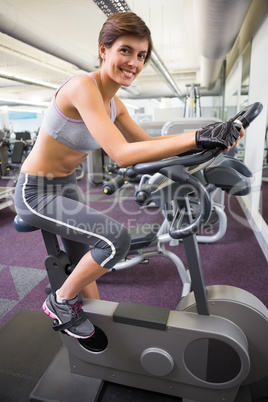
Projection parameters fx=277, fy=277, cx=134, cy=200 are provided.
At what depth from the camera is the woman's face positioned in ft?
3.18

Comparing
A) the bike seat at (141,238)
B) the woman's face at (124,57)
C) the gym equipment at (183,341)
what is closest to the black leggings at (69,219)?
the gym equipment at (183,341)

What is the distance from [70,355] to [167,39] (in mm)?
8371

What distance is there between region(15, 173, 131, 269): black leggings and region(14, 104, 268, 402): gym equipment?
6.0 inches

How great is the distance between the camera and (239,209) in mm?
4027

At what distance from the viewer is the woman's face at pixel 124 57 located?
38.2 inches

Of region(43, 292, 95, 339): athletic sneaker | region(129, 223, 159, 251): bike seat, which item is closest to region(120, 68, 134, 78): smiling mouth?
region(43, 292, 95, 339): athletic sneaker

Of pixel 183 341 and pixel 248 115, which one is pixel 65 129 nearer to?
pixel 248 115

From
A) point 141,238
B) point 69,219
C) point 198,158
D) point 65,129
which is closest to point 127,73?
point 65,129

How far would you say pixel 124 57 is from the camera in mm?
979

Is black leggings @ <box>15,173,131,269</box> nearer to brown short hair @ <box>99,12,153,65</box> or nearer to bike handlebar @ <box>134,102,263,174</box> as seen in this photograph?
bike handlebar @ <box>134,102,263,174</box>

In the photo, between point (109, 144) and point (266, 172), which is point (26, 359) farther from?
point (266, 172)

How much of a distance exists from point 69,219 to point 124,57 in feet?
2.06

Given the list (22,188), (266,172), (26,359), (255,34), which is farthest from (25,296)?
(266,172)

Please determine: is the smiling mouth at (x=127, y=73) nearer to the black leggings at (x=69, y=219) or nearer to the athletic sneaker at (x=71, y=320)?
the black leggings at (x=69, y=219)
